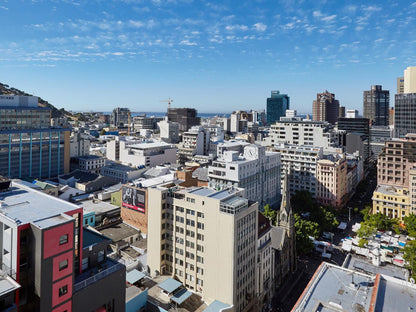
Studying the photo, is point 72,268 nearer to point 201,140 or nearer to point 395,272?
point 395,272

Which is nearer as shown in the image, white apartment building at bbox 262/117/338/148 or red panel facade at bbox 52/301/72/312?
red panel facade at bbox 52/301/72/312

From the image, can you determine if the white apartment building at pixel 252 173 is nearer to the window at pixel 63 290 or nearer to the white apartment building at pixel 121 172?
the white apartment building at pixel 121 172

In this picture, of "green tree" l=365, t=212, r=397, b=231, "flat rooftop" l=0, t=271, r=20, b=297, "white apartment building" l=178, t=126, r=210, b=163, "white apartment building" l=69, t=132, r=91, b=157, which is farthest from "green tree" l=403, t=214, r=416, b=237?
"white apartment building" l=69, t=132, r=91, b=157

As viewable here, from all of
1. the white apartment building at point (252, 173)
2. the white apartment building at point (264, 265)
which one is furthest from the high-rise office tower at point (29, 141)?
the white apartment building at point (264, 265)

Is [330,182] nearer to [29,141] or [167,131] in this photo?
[29,141]

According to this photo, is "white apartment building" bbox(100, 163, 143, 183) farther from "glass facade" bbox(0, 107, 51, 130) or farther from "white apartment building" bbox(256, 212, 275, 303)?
"white apartment building" bbox(256, 212, 275, 303)

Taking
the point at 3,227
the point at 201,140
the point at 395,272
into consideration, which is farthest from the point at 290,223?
the point at 201,140

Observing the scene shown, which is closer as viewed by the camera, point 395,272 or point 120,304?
point 120,304
